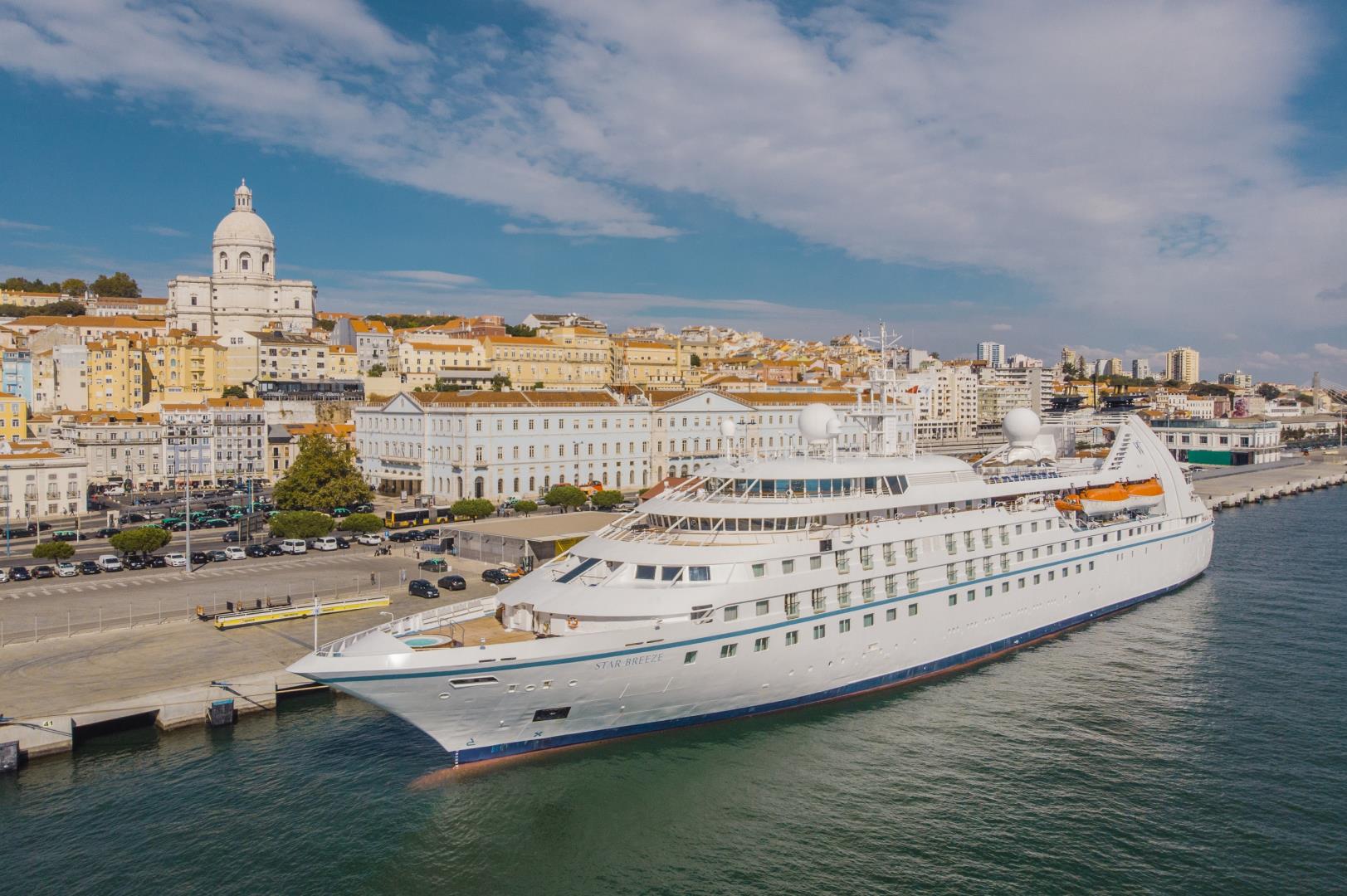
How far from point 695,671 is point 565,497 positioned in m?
36.3

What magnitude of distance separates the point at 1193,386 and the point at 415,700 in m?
211

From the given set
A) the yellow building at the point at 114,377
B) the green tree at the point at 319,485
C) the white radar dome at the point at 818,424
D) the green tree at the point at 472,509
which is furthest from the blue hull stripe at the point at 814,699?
the yellow building at the point at 114,377

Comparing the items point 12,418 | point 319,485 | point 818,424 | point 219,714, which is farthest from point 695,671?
point 12,418

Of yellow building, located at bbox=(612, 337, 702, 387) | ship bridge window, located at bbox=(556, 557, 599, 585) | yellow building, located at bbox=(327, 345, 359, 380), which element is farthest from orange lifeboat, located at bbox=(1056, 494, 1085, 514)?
yellow building, located at bbox=(327, 345, 359, 380)

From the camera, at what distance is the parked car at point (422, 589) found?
108 feet

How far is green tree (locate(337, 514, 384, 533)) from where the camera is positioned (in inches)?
1833

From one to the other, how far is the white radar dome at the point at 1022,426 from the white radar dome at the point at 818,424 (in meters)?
11.1

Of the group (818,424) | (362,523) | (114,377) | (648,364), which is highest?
(648,364)

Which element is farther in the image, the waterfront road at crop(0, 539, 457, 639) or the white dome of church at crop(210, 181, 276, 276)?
the white dome of church at crop(210, 181, 276, 276)

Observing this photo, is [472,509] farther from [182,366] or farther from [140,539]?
[182,366]

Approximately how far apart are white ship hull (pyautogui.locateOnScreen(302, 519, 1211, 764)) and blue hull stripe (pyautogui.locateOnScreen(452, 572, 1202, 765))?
0.03 metres

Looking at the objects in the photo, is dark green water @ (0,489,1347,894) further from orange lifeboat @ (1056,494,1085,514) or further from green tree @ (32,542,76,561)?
green tree @ (32,542,76,561)

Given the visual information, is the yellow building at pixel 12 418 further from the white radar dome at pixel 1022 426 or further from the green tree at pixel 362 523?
the white radar dome at pixel 1022 426

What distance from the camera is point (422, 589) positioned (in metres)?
33.0
